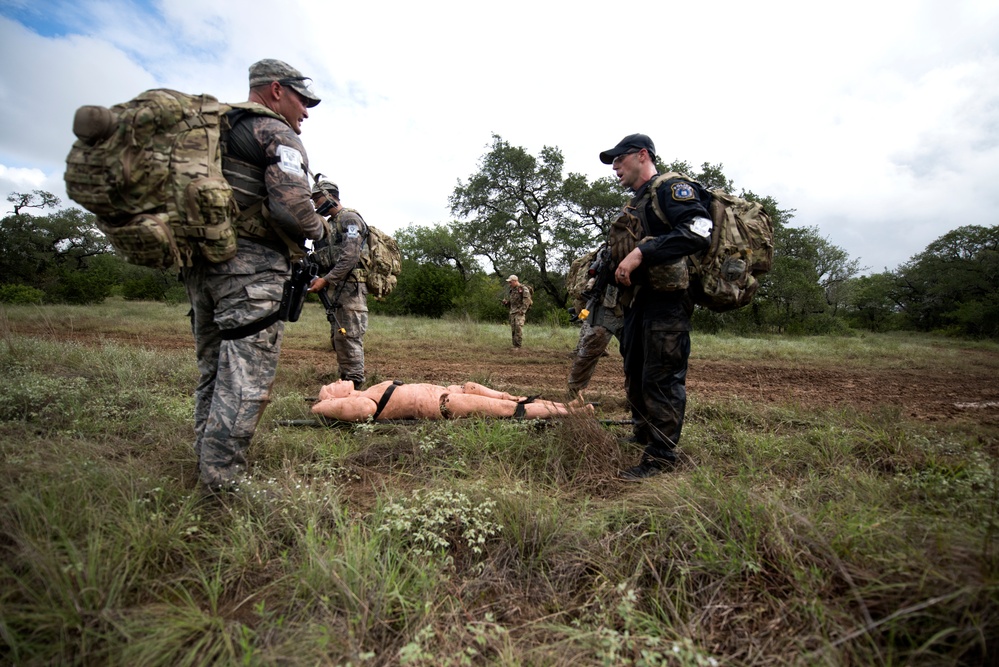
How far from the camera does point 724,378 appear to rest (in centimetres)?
702

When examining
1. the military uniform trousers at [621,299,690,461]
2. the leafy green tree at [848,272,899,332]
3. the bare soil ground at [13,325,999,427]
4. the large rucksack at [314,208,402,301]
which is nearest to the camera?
the military uniform trousers at [621,299,690,461]

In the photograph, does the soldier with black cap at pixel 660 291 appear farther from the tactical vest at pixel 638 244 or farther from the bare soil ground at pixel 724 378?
the bare soil ground at pixel 724 378

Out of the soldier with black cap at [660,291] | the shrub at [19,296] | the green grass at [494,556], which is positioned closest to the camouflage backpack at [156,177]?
the green grass at [494,556]

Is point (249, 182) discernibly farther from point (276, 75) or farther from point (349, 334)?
point (349, 334)

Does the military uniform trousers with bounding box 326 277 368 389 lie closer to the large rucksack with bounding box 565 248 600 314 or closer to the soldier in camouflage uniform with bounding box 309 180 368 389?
the soldier in camouflage uniform with bounding box 309 180 368 389

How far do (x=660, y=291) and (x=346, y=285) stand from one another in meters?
3.60

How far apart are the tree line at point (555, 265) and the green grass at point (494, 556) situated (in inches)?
725

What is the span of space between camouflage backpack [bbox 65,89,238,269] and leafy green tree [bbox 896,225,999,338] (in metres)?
29.3

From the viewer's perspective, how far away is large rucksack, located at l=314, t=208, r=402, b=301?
5000mm

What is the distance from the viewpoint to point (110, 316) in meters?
11.8

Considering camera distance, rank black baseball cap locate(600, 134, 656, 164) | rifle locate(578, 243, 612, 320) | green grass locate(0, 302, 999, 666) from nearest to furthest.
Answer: green grass locate(0, 302, 999, 666) → black baseball cap locate(600, 134, 656, 164) → rifle locate(578, 243, 612, 320)

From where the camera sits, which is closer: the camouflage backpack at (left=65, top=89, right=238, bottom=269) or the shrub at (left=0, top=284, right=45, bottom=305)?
the camouflage backpack at (left=65, top=89, right=238, bottom=269)

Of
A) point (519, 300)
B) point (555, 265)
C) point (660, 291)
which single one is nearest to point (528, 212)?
point (555, 265)

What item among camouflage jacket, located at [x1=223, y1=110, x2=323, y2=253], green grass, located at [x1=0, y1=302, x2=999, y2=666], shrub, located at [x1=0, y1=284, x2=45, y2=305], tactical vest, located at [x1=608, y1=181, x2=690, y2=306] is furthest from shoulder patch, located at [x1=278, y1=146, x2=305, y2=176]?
shrub, located at [x1=0, y1=284, x2=45, y2=305]
